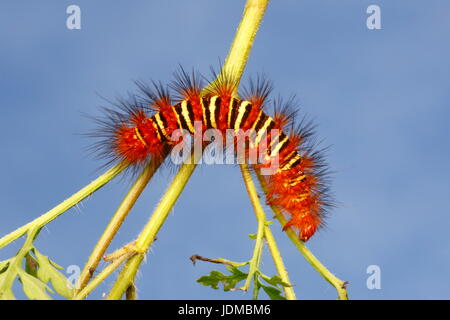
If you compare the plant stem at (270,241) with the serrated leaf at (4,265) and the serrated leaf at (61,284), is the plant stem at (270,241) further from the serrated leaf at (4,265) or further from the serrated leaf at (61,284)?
the serrated leaf at (4,265)

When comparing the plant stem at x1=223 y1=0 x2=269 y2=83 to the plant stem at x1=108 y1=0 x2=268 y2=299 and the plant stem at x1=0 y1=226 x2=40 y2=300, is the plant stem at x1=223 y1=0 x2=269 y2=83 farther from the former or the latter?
the plant stem at x1=0 y1=226 x2=40 y2=300

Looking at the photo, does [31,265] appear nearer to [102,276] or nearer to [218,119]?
[102,276]

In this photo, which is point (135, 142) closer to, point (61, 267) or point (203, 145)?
point (203, 145)

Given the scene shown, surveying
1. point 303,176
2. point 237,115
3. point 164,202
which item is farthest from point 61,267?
point 303,176

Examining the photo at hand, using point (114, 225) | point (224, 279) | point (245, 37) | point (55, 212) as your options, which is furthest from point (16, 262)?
point (245, 37)

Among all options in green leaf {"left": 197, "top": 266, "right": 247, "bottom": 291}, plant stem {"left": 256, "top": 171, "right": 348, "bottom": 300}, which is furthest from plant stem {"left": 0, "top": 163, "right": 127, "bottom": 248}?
plant stem {"left": 256, "top": 171, "right": 348, "bottom": 300}
